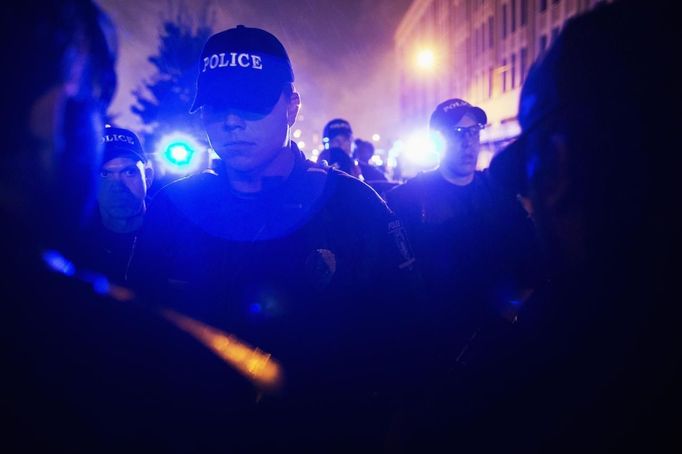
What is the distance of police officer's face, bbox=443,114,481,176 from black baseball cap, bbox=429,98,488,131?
0.28 ft

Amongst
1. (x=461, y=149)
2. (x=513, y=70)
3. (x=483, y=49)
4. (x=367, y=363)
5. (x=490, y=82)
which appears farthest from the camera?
(x=483, y=49)

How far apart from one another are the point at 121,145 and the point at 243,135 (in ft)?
6.77

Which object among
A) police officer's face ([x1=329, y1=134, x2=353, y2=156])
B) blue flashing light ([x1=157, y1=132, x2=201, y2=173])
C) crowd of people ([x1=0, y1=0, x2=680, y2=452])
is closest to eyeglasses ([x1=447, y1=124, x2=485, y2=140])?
crowd of people ([x1=0, y1=0, x2=680, y2=452])

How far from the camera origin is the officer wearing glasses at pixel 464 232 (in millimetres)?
2982

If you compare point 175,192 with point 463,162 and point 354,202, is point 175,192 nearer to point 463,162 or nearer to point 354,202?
point 354,202

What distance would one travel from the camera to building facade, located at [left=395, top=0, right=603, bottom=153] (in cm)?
2625

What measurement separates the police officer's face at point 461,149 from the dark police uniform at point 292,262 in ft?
5.87

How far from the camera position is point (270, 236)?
2090 mm

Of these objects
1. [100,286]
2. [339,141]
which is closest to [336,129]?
[339,141]

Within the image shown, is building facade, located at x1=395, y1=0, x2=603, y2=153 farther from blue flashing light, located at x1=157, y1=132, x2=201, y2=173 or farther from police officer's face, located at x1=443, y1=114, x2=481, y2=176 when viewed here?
police officer's face, located at x1=443, y1=114, x2=481, y2=176

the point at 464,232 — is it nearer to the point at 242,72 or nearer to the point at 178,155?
the point at 242,72

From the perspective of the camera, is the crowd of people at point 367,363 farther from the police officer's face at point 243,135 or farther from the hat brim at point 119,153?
the hat brim at point 119,153

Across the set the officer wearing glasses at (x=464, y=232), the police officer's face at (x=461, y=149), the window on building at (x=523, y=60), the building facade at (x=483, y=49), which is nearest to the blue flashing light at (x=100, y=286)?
the officer wearing glasses at (x=464, y=232)

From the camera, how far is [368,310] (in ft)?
6.66
